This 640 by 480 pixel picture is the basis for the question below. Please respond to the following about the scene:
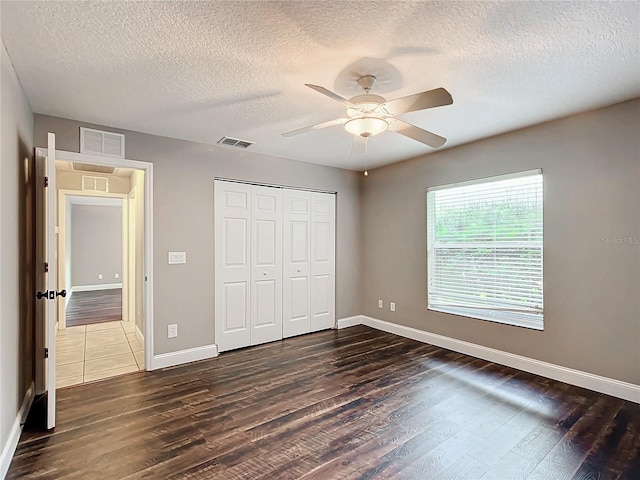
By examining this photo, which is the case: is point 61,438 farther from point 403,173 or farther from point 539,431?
point 403,173

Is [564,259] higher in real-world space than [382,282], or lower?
higher

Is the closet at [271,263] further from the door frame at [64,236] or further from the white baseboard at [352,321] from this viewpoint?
the door frame at [64,236]

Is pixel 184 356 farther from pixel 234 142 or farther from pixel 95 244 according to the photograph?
pixel 95 244

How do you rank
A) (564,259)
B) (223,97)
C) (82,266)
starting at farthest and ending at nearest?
(82,266)
(564,259)
(223,97)

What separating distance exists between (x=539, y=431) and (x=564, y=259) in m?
1.59

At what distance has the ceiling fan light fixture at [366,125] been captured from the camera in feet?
7.38

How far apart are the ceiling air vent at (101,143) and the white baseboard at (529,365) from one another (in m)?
4.03

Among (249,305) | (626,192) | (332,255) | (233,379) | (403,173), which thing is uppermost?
(403,173)

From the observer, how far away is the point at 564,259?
311 cm

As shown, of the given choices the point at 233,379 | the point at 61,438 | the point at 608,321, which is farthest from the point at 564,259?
the point at 61,438

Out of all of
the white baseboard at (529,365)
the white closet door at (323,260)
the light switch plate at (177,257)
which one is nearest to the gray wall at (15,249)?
the light switch plate at (177,257)

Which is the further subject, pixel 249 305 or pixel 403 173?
pixel 403 173

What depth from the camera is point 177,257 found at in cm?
368

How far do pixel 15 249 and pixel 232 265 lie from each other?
2.13 m
